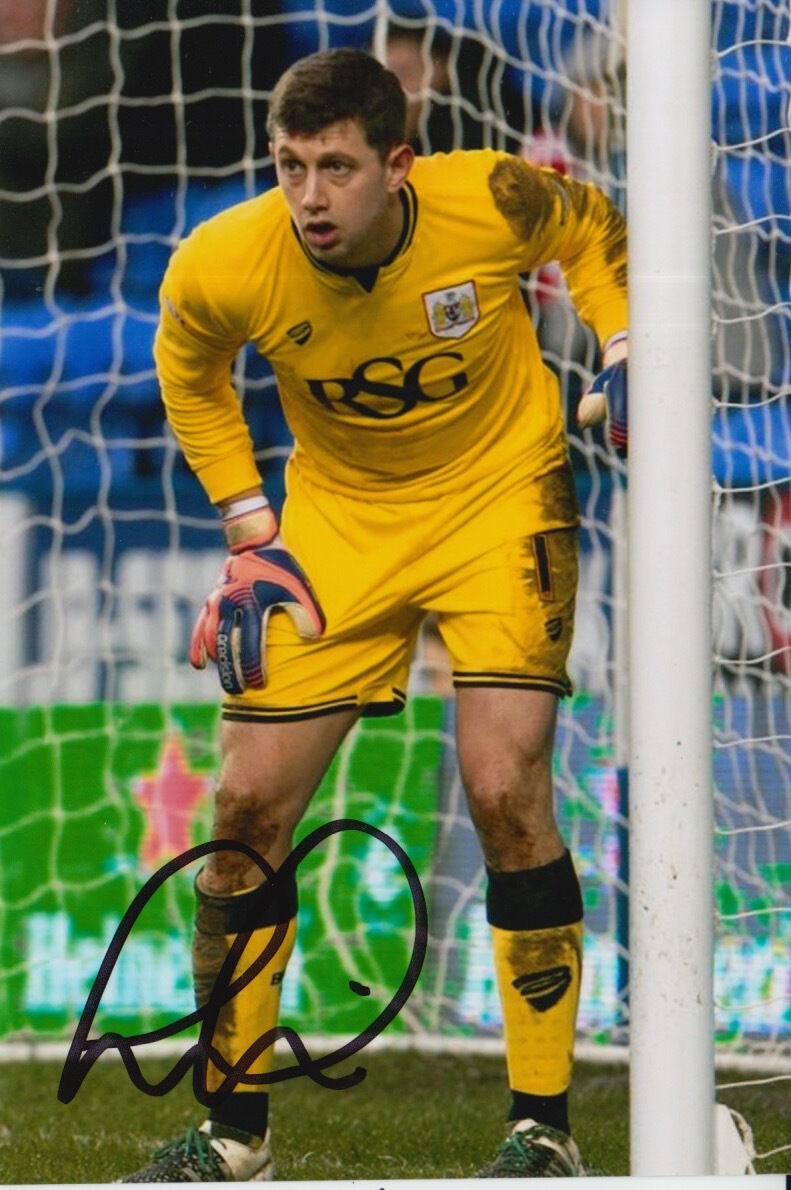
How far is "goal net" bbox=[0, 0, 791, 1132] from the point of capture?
3.54m

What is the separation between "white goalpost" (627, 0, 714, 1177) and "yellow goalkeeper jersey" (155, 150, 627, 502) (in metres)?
0.40

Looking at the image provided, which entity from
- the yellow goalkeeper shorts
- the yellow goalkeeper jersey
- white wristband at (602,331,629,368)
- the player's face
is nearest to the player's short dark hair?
the player's face

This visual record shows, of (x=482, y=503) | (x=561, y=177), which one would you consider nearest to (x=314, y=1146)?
(x=482, y=503)

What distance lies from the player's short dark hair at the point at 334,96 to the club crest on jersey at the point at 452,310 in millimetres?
193

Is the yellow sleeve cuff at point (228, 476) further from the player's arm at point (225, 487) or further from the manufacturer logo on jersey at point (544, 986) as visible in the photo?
the manufacturer logo on jersey at point (544, 986)

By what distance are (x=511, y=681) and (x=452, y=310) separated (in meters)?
0.43

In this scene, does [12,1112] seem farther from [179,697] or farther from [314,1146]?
Answer: [179,697]

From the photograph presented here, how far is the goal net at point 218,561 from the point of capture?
139 inches

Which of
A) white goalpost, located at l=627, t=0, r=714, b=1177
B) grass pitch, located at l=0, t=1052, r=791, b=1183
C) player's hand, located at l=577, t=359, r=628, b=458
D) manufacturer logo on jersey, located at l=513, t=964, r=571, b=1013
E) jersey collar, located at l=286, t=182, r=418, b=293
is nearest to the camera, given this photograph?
white goalpost, located at l=627, t=0, r=714, b=1177

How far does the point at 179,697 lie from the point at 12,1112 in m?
0.96

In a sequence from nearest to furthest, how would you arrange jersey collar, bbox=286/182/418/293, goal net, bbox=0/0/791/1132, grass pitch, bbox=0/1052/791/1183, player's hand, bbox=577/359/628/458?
player's hand, bbox=577/359/628/458
jersey collar, bbox=286/182/418/293
grass pitch, bbox=0/1052/791/1183
goal net, bbox=0/0/791/1132

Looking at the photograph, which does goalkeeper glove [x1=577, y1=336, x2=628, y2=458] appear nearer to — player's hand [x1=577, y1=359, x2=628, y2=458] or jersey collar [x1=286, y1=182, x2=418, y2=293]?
player's hand [x1=577, y1=359, x2=628, y2=458]

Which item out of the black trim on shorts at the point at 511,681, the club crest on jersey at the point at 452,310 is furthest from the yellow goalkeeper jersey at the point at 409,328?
the black trim on shorts at the point at 511,681

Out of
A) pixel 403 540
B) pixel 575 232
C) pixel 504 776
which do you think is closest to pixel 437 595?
pixel 403 540
